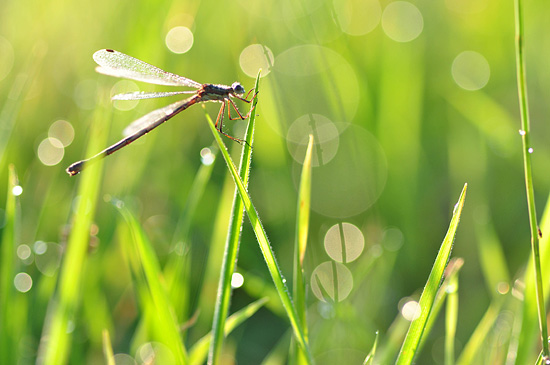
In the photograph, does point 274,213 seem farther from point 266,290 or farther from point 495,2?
point 495,2

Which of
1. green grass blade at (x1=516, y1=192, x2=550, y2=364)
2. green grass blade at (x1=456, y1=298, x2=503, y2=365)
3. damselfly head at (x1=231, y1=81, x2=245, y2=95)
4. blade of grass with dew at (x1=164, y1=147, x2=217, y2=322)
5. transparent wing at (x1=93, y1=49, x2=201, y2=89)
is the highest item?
transparent wing at (x1=93, y1=49, x2=201, y2=89)

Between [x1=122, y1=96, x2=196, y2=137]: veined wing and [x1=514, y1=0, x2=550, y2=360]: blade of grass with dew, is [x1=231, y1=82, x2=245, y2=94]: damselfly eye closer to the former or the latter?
[x1=122, y1=96, x2=196, y2=137]: veined wing

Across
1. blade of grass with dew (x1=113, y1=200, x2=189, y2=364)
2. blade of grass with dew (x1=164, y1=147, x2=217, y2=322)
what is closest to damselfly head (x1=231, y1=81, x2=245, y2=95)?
blade of grass with dew (x1=164, y1=147, x2=217, y2=322)

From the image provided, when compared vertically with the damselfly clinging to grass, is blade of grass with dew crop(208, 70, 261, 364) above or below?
below

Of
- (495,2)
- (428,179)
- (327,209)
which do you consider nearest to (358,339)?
(327,209)

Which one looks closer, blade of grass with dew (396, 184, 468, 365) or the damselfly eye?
blade of grass with dew (396, 184, 468, 365)

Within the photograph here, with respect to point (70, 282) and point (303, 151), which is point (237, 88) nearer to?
point (70, 282)

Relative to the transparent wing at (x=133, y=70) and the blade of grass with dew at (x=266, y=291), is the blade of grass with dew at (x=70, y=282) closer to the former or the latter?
the transparent wing at (x=133, y=70)
